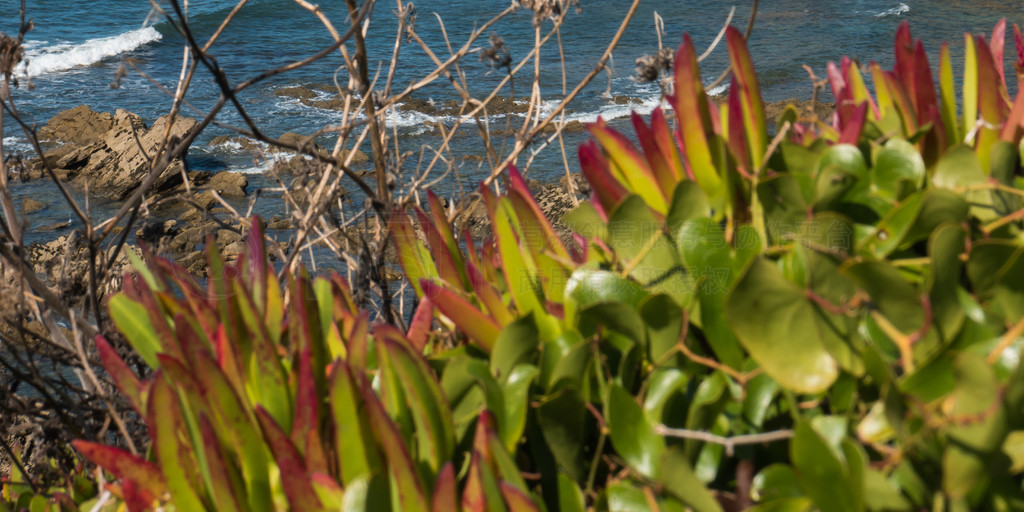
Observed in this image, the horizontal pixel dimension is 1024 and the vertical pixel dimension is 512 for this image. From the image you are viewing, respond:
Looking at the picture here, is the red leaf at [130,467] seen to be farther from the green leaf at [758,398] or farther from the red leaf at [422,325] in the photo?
the green leaf at [758,398]

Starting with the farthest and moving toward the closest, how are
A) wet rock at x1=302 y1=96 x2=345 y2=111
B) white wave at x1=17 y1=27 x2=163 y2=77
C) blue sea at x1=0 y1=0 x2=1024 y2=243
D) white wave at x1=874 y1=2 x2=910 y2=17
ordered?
1. white wave at x1=874 y1=2 x2=910 y2=17
2. white wave at x1=17 y1=27 x2=163 y2=77
3. wet rock at x1=302 y1=96 x2=345 y2=111
4. blue sea at x1=0 y1=0 x2=1024 y2=243

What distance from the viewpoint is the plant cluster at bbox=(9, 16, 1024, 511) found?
2.79 ft

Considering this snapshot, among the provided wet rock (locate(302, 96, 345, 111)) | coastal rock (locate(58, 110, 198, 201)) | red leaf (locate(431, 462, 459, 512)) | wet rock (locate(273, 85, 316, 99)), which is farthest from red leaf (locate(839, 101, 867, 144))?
wet rock (locate(273, 85, 316, 99))

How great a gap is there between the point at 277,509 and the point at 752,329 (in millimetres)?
678

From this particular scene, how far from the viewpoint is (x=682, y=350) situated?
1010 mm

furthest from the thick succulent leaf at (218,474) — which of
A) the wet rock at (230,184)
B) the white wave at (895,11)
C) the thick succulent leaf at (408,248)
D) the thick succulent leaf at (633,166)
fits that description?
the white wave at (895,11)

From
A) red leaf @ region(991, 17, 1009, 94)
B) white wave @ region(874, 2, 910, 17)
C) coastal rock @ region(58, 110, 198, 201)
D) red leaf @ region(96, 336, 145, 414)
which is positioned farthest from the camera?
white wave @ region(874, 2, 910, 17)

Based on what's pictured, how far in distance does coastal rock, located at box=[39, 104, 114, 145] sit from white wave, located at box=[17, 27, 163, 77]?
12.6 feet

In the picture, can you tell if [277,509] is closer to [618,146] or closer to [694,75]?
[618,146]

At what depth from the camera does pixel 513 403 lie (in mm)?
1007

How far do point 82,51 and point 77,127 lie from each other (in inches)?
242

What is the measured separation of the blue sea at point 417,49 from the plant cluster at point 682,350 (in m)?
6.97

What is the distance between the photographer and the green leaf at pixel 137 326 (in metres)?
1.21

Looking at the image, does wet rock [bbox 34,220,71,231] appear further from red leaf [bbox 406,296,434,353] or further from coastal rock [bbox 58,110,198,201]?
red leaf [bbox 406,296,434,353]
